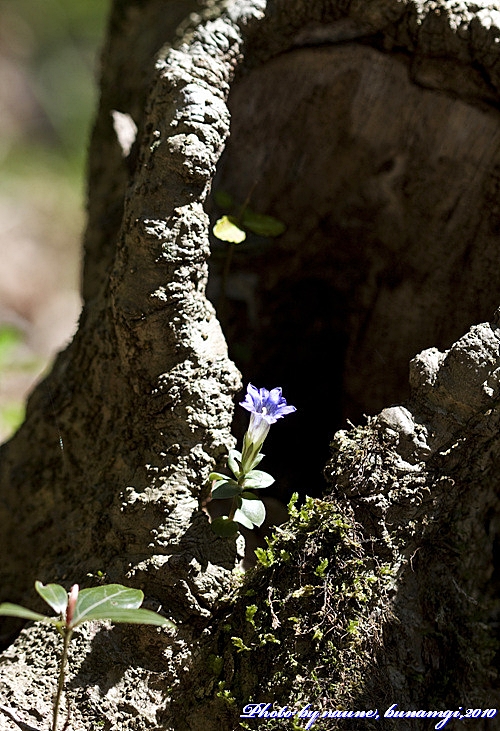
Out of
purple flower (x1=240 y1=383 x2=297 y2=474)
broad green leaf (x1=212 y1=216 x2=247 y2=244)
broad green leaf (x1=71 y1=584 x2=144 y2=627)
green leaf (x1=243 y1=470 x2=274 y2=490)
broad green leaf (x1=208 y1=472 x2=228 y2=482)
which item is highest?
broad green leaf (x1=212 y1=216 x2=247 y2=244)

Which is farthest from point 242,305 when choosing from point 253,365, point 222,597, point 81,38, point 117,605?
point 81,38

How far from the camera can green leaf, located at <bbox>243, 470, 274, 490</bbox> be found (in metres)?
1.53

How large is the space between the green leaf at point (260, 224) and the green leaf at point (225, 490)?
778mm

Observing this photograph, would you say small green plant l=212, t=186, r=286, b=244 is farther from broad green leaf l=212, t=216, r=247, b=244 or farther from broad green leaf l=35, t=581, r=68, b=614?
broad green leaf l=35, t=581, r=68, b=614

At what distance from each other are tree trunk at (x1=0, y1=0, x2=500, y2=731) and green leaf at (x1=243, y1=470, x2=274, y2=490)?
0.10 m

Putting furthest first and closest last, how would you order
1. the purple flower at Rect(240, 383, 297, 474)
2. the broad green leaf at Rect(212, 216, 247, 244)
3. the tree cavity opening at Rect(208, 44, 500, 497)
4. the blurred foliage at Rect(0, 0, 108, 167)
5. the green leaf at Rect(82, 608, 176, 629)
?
the blurred foliage at Rect(0, 0, 108, 167) < the tree cavity opening at Rect(208, 44, 500, 497) < the broad green leaf at Rect(212, 216, 247, 244) < the purple flower at Rect(240, 383, 297, 474) < the green leaf at Rect(82, 608, 176, 629)

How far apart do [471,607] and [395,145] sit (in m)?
1.30

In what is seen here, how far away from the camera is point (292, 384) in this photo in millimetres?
2406

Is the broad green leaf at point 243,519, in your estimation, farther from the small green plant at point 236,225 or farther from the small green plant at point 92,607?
the small green plant at point 236,225

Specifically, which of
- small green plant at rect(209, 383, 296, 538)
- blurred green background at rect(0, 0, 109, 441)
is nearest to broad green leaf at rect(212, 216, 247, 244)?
small green plant at rect(209, 383, 296, 538)

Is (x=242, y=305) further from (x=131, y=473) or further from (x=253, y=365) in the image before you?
(x=131, y=473)

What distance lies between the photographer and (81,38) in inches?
276

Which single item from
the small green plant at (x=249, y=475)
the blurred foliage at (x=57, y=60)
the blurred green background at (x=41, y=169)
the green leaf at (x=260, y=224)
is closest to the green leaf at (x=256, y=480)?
the small green plant at (x=249, y=475)

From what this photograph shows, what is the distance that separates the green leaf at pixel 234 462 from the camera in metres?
1.54
